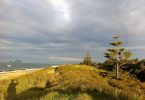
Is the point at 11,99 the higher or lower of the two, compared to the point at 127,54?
lower

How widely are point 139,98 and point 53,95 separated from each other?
12.7 ft

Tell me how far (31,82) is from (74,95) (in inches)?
771

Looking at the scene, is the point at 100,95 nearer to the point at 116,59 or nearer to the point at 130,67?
the point at 116,59

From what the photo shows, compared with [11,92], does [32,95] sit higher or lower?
higher

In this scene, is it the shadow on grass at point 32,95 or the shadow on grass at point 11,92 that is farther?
the shadow on grass at point 11,92

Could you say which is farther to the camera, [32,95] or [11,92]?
[11,92]

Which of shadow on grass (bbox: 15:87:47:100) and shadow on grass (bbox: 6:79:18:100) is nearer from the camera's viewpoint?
shadow on grass (bbox: 15:87:47:100)

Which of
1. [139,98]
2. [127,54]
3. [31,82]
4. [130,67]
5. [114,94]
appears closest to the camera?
[139,98]

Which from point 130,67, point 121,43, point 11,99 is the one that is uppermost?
point 121,43

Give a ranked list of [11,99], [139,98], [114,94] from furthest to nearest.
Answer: [11,99], [114,94], [139,98]

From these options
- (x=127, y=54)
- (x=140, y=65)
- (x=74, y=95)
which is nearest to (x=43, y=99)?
(x=74, y=95)

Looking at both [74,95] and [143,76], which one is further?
[143,76]

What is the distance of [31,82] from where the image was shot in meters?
30.6

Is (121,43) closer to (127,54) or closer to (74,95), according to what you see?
(127,54)
